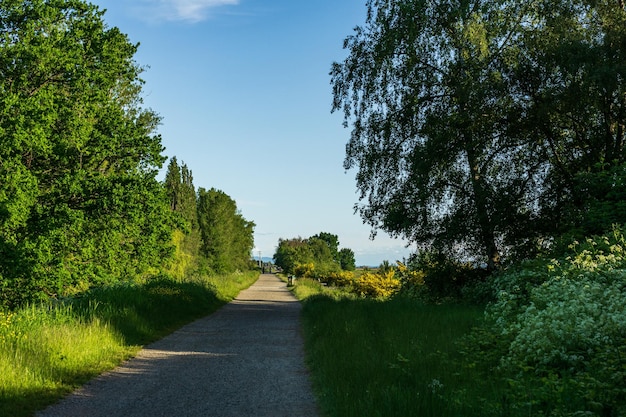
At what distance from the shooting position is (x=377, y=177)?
65.4 ft

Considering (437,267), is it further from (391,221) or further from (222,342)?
(222,342)

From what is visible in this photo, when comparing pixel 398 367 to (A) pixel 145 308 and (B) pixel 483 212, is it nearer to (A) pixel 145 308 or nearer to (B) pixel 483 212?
(A) pixel 145 308

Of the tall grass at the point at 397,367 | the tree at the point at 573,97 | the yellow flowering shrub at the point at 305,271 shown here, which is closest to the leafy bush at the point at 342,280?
the yellow flowering shrub at the point at 305,271

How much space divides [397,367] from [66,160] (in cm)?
1718

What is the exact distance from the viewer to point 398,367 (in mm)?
7367

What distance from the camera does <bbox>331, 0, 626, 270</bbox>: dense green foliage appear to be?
1583cm

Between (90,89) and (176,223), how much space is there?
693 centimetres

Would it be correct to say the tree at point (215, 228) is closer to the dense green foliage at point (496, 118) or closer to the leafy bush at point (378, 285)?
the leafy bush at point (378, 285)

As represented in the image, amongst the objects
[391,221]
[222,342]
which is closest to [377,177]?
[391,221]

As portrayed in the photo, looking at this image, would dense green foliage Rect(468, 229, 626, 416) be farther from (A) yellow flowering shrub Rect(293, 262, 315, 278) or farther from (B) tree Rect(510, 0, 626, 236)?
(A) yellow flowering shrub Rect(293, 262, 315, 278)

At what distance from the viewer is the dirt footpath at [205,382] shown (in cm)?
665

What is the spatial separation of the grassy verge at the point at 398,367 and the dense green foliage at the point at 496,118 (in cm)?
585

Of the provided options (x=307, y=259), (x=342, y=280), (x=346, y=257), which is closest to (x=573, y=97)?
(x=342, y=280)

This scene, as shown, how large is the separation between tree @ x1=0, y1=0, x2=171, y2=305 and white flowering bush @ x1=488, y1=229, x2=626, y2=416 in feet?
50.5
